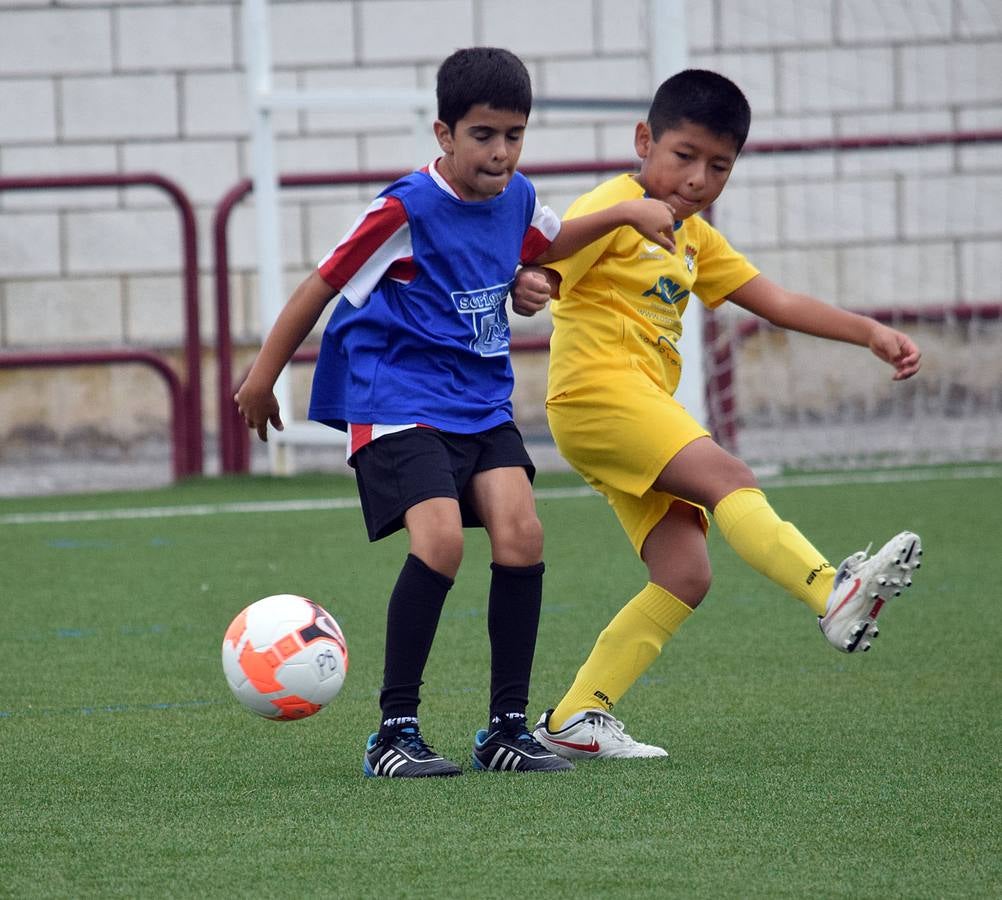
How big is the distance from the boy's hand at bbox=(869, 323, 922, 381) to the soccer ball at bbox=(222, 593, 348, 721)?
1.09 meters

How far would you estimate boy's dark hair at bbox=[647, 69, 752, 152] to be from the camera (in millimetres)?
3092

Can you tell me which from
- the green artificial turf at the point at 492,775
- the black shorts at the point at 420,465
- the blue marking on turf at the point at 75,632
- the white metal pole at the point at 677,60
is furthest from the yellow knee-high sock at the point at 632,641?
the white metal pole at the point at 677,60

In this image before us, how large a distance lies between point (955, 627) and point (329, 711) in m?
1.62

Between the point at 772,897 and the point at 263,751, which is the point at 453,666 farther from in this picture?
the point at 772,897

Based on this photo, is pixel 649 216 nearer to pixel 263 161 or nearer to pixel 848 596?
pixel 848 596

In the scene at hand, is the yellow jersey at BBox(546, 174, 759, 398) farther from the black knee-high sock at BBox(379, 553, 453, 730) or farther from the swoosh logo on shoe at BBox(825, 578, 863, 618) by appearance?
the swoosh logo on shoe at BBox(825, 578, 863, 618)

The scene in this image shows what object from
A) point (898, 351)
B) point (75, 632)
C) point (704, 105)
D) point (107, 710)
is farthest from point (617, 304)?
point (75, 632)

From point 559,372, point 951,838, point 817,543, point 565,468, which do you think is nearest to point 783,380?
point 565,468

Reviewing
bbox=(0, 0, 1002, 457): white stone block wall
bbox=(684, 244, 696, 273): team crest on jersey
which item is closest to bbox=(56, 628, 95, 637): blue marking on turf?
bbox=(684, 244, 696, 273): team crest on jersey

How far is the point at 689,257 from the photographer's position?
3270 mm

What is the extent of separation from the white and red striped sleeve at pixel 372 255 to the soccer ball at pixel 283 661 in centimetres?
53

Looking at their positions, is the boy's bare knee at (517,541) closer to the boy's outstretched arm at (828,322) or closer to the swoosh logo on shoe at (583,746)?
the swoosh logo on shoe at (583,746)

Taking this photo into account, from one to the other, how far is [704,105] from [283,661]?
122 centimetres

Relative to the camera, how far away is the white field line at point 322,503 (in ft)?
22.6
